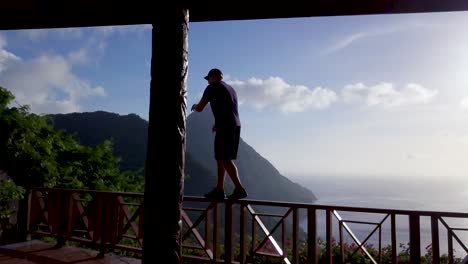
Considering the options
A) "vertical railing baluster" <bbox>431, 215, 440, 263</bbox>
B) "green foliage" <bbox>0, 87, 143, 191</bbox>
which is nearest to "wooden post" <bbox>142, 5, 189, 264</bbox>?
"vertical railing baluster" <bbox>431, 215, 440, 263</bbox>

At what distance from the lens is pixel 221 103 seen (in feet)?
14.1

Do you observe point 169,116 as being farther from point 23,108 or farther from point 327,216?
point 23,108

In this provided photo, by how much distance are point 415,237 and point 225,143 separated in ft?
7.46

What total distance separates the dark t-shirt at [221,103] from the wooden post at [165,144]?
1181 millimetres

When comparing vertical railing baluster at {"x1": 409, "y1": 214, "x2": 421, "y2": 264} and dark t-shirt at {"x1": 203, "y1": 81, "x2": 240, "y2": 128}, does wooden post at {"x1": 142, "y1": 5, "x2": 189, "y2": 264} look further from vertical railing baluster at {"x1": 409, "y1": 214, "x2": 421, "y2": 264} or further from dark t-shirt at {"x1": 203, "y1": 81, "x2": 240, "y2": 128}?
vertical railing baluster at {"x1": 409, "y1": 214, "x2": 421, "y2": 264}

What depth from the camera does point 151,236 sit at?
10.0ft

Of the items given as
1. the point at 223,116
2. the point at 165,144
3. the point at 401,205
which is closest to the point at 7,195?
the point at 223,116

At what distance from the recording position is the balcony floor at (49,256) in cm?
565

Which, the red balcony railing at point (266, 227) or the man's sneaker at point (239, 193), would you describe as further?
the man's sneaker at point (239, 193)

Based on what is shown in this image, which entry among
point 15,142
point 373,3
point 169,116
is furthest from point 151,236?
point 15,142

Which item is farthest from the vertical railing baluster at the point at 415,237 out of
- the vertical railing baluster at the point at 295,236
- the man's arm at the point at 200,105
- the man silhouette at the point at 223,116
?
the man's arm at the point at 200,105

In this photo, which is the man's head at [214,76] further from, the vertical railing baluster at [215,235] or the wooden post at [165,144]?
the vertical railing baluster at [215,235]

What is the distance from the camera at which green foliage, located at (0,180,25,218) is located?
7.79 meters

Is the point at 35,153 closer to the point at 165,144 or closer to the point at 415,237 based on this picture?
the point at 165,144
